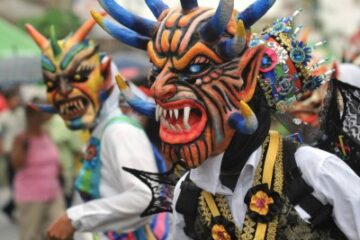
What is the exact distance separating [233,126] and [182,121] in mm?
183

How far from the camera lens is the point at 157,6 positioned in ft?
10.8

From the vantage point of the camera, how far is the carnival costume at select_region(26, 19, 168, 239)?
4.38m

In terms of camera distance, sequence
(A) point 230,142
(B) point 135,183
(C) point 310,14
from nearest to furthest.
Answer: (A) point 230,142, (B) point 135,183, (C) point 310,14

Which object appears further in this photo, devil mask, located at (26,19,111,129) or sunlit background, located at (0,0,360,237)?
sunlit background, located at (0,0,360,237)

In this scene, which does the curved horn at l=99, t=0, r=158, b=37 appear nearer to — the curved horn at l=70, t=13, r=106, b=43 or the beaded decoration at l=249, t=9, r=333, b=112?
the beaded decoration at l=249, t=9, r=333, b=112

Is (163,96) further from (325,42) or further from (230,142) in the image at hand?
(325,42)

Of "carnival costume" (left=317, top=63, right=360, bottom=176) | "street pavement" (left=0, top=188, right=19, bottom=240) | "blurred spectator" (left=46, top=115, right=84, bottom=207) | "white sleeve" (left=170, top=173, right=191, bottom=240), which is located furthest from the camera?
"street pavement" (left=0, top=188, right=19, bottom=240)

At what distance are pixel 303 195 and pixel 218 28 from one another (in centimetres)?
69

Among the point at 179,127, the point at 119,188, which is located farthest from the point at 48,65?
the point at 179,127

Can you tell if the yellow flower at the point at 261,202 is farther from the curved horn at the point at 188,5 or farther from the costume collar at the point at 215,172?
the curved horn at the point at 188,5

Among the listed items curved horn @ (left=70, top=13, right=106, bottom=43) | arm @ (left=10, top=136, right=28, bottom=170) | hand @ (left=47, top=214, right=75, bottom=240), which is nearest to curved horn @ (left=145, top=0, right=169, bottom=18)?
hand @ (left=47, top=214, right=75, bottom=240)

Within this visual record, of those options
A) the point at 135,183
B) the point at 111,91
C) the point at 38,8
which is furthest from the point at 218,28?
the point at 38,8

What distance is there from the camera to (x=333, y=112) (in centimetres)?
366

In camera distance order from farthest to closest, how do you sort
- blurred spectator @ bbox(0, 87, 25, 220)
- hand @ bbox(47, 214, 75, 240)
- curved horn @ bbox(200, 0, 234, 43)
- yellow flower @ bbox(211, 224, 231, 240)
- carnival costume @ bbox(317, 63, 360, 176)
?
blurred spectator @ bbox(0, 87, 25, 220), hand @ bbox(47, 214, 75, 240), carnival costume @ bbox(317, 63, 360, 176), yellow flower @ bbox(211, 224, 231, 240), curved horn @ bbox(200, 0, 234, 43)
